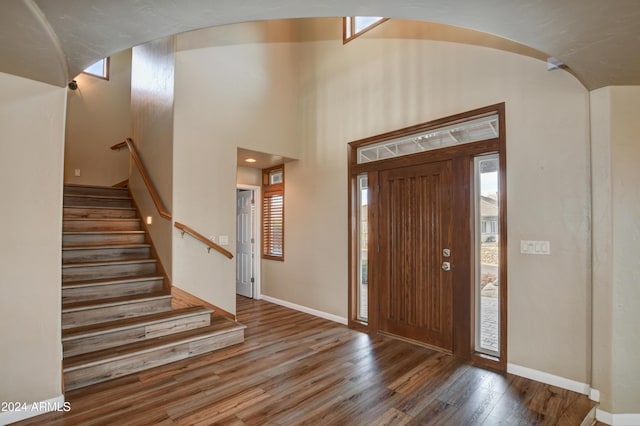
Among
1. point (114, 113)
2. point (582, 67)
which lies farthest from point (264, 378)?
point (114, 113)

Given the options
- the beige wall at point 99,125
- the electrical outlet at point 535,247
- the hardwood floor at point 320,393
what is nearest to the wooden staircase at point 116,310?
the hardwood floor at point 320,393

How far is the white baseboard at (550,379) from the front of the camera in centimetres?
259

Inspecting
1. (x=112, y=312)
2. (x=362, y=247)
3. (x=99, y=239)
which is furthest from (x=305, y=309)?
(x=99, y=239)

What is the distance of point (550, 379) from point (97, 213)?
5.66 metres

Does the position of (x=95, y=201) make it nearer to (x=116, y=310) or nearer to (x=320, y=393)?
(x=116, y=310)

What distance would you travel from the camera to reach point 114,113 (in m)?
6.55

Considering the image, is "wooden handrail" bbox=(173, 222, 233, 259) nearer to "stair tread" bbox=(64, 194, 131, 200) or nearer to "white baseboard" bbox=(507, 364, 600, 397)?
"stair tread" bbox=(64, 194, 131, 200)

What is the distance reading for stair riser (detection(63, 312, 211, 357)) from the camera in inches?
112

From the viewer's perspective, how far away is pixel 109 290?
351 cm

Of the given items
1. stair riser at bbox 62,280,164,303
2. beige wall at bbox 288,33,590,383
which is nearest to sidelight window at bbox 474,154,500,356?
beige wall at bbox 288,33,590,383

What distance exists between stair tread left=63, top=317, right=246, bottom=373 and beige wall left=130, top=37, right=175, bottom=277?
33.4 inches

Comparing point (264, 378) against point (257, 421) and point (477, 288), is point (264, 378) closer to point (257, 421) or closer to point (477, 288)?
point (257, 421)

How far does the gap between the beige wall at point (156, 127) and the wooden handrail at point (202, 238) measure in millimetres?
133

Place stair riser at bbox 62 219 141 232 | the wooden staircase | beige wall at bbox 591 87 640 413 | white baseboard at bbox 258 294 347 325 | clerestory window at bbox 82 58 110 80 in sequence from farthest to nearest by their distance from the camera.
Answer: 1. clerestory window at bbox 82 58 110 80
2. white baseboard at bbox 258 294 347 325
3. stair riser at bbox 62 219 141 232
4. the wooden staircase
5. beige wall at bbox 591 87 640 413
